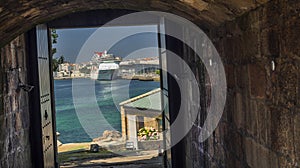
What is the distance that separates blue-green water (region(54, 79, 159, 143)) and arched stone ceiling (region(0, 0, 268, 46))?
36454 mm

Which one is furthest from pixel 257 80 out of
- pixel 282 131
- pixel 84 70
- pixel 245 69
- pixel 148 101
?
pixel 84 70

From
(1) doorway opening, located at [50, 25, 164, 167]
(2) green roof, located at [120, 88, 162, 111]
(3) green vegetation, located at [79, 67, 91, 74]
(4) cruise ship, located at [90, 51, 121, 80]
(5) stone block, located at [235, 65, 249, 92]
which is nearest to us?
(5) stone block, located at [235, 65, 249, 92]

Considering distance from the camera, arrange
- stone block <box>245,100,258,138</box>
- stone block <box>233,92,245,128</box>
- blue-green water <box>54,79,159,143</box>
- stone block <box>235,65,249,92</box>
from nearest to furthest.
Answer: stone block <box>245,100,258,138</box>
stone block <box>235,65,249,92</box>
stone block <box>233,92,245,128</box>
blue-green water <box>54,79,159,143</box>

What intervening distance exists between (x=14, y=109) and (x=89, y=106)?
50.1 meters

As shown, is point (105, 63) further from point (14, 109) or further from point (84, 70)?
point (14, 109)

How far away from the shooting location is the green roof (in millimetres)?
12366

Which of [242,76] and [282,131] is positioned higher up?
[242,76]

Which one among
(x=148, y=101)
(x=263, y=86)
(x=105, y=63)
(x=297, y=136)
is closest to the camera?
(x=297, y=136)

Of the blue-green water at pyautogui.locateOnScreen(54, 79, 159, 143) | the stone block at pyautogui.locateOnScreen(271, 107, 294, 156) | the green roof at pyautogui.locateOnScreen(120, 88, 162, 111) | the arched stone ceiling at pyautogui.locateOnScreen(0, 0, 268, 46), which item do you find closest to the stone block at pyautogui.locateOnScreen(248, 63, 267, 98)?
the stone block at pyautogui.locateOnScreen(271, 107, 294, 156)

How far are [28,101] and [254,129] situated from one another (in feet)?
10.9

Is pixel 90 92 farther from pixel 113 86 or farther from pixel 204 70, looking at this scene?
pixel 204 70

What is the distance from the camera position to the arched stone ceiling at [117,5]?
2.33m

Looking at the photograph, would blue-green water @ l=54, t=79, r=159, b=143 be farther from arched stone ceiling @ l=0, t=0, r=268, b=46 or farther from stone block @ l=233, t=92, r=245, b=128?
stone block @ l=233, t=92, r=245, b=128

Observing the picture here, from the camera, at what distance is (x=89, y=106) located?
53938mm
